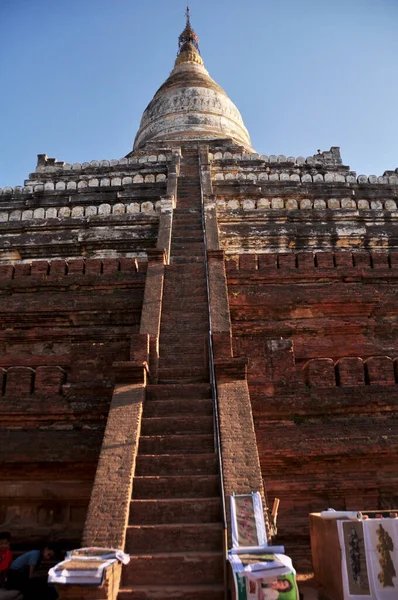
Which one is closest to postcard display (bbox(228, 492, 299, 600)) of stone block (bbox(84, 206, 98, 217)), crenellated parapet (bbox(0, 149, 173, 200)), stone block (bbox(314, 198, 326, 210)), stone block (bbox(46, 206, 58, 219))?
stone block (bbox(314, 198, 326, 210))

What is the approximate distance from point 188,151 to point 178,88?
25.4 ft

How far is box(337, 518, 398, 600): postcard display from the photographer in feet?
14.4

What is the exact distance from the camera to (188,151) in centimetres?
2003

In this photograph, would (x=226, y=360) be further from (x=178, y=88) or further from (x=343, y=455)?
(x=178, y=88)

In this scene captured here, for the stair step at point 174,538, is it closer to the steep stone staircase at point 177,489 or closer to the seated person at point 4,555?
the steep stone staircase at point 177,489

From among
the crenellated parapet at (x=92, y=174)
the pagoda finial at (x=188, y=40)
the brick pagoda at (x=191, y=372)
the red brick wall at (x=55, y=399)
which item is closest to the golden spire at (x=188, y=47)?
the pagoda finial at (x=188, y=40)

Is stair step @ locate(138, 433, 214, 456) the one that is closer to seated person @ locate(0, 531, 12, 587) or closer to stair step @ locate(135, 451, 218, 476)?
stair step @ locate(135, 451, 218, 476)

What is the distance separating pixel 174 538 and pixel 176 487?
0.57 metres

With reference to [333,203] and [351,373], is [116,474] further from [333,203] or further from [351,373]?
[333,203]

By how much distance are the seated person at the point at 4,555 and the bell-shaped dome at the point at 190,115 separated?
1831cm

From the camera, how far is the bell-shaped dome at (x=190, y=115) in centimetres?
2345

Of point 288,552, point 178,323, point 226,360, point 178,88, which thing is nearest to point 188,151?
point 178,88

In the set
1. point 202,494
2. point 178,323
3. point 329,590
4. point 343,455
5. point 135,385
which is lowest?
point 329,590

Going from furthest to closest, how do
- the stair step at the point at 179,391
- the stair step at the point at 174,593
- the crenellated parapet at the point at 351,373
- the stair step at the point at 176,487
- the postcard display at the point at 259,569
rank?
the crenellated parapet at the point at 351,373
the stair step at the point at 179,391
the stair step at the point at 176,487
the stair step at the point at 174,593
the postcard display at the point at 259,569
